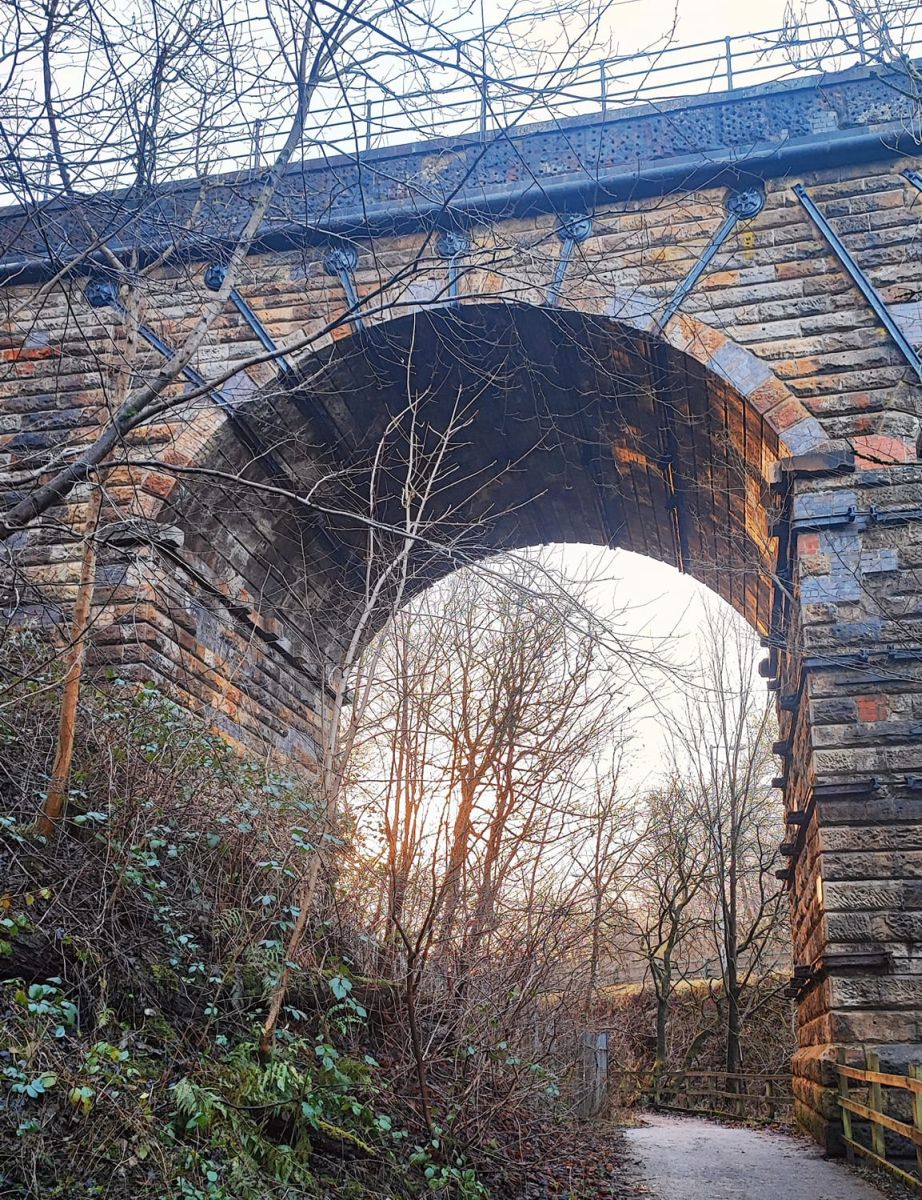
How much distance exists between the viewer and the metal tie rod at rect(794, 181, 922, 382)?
29.1 feet

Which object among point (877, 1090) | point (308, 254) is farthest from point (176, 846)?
point (308, 254)

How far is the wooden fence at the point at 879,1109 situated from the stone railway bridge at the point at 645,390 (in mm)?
265

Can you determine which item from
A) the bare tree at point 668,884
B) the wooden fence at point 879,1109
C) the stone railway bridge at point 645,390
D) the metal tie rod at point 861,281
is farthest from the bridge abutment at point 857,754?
the bare tree at point 668,884

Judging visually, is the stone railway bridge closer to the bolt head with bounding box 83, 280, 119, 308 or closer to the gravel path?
the bolt head with bounding box 83, 280, 119, 308

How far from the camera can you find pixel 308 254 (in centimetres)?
1023

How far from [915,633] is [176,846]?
5.66m

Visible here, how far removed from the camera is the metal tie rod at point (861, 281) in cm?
886

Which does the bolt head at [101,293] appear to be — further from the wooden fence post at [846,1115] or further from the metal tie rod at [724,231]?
the wooden fence post at [846,1115]

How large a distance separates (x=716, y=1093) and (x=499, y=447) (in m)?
11.1

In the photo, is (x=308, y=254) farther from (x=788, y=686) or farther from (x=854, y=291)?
(x=788, y=686)

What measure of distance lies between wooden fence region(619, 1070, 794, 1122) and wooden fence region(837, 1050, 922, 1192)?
800cm

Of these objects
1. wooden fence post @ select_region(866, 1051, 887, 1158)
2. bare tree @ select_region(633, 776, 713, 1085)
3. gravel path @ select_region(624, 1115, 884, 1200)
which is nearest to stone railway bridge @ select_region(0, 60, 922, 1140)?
wooden fence post @ select_region(866, 1051, 887, 1158)

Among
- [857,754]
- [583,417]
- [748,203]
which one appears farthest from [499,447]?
[857,754]

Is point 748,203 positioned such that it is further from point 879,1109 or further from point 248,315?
point 879,1109
